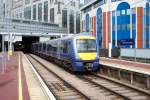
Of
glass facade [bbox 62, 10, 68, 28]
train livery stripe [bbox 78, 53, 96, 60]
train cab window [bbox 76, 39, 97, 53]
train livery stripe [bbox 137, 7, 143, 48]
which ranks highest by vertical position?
glass facade [bbox 62, 10, 68, 28]

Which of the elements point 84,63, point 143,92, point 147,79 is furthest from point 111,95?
point 84,63

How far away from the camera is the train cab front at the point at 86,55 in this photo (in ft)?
73.7

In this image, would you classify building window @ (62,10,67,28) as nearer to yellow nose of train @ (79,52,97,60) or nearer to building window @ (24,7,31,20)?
building window @ (24,7,31,20)

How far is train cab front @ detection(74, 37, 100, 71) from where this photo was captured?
2245cm

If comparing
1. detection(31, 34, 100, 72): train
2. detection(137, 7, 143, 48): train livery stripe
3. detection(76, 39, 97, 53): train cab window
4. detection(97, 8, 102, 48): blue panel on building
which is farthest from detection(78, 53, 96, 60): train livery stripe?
detection(97, 8, 102, 48): blue panel on building

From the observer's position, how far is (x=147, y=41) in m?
63.5

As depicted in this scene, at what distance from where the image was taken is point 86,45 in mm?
23312

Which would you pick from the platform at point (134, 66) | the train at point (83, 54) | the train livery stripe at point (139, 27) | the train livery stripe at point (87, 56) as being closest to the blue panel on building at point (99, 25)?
the train livery stripe at point (139, 27)

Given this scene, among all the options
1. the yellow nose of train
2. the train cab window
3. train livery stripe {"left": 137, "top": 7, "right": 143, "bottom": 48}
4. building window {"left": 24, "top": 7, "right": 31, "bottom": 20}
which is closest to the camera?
the yellow nose of train

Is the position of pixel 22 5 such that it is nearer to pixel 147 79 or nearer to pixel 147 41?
pixel 147 41

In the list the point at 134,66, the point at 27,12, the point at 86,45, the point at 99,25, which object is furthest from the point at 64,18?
the point at 86,45

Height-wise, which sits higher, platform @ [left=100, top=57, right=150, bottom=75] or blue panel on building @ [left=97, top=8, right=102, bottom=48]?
blue panel on building @ [left=97, top=8, right=102, bottom=48]

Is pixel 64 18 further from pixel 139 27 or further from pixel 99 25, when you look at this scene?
pixel 139 27

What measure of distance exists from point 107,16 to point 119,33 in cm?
580
